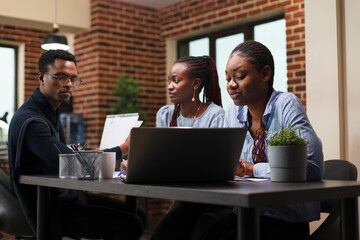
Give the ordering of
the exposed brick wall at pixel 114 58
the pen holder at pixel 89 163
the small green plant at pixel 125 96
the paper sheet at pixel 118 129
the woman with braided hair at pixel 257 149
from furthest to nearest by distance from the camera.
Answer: the exposed brick wall at pixel 114 58 → the small green plant at pixel 125 96 → the paper sheet at pixel 118 129 → the pen holder at pixel 89 163 → the woman with braided hair at pixel 257 149

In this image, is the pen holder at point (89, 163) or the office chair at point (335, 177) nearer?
the pen holder at point (89, 163)

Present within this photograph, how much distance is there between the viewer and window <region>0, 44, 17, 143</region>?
679 cm

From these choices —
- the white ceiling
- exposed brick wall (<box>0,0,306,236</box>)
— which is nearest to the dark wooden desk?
exposed brick wall (<box>0,0,306,236</box>)

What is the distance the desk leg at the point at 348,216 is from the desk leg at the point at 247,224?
1.52ft

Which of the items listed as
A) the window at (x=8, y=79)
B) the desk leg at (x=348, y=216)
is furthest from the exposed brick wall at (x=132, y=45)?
the desk leg at (x=348, y=216)

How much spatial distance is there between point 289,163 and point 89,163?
706mm

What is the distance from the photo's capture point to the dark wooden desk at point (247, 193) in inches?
47.1

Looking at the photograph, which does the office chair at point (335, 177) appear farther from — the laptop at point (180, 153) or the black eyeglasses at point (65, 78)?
the black eyeglasses at point (65, 78)

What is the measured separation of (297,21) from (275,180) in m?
3.49

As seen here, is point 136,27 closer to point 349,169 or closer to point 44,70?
point 44,70

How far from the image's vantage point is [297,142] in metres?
1.53

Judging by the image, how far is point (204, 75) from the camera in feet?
8.70

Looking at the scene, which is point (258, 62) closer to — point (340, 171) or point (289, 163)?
point (289, 163)

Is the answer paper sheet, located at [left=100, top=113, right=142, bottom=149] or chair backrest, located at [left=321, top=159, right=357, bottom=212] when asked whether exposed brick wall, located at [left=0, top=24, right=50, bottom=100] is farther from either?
chair backrest, located at [left=321, top=159, right=357, bottom=212]
